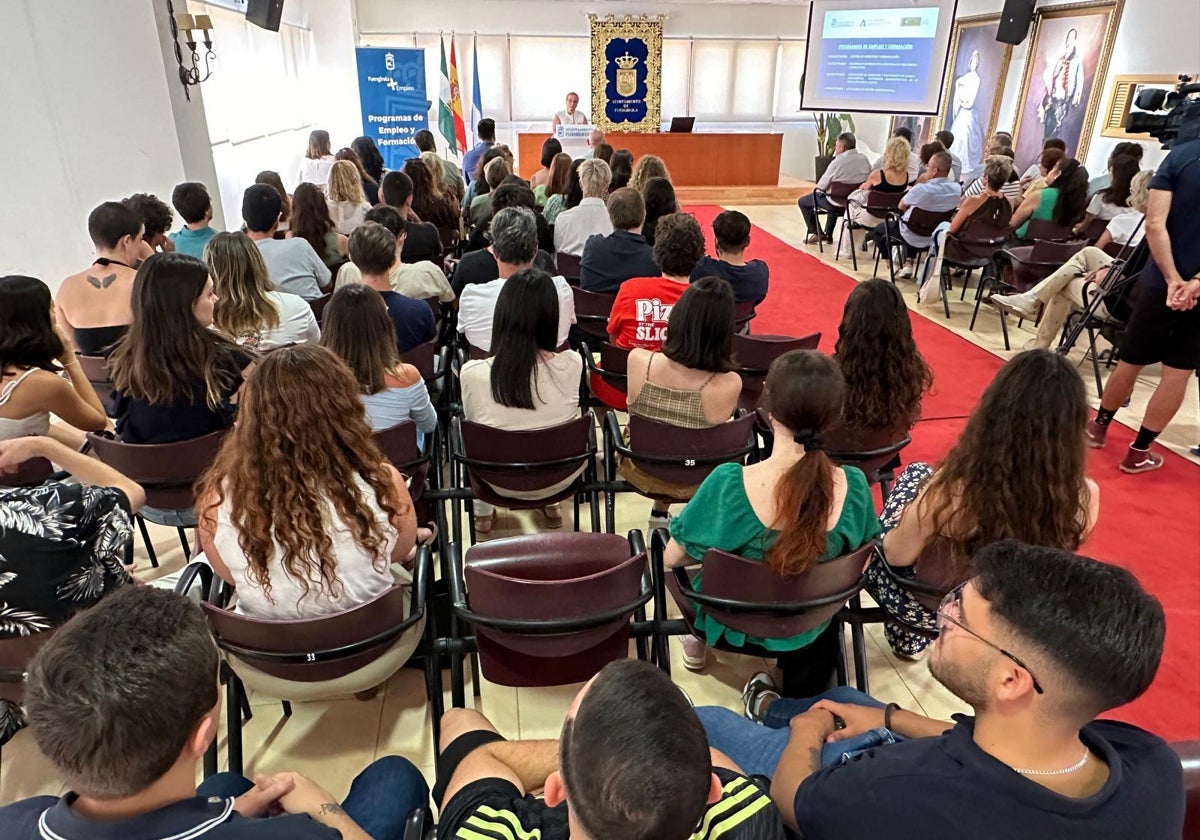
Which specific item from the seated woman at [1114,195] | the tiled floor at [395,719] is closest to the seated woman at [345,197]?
the tiled floor at [395,719]

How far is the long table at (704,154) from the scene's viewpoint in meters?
11.3

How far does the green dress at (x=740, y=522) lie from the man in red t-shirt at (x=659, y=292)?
5.14 ft

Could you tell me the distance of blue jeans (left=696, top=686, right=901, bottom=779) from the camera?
130cm

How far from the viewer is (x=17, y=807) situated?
3.03 ft

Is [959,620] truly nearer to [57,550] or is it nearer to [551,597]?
[551,597]

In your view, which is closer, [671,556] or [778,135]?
[671,556]

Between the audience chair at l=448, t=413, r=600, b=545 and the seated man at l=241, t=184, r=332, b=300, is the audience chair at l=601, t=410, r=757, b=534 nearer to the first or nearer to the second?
the audience chair at l=448, t=413, r=600, b=545

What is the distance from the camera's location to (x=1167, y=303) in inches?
126

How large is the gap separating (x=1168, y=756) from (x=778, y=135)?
11.9m

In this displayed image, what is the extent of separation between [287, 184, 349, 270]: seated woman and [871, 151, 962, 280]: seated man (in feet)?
15.4

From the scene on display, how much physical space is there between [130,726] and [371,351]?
1.64m

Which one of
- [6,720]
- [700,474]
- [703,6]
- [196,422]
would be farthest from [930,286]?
[703,6]

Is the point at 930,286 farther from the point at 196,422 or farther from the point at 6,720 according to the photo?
the point at 6,720

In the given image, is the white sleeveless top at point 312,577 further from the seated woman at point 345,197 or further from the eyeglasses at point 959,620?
the seated woman at point 345,197
